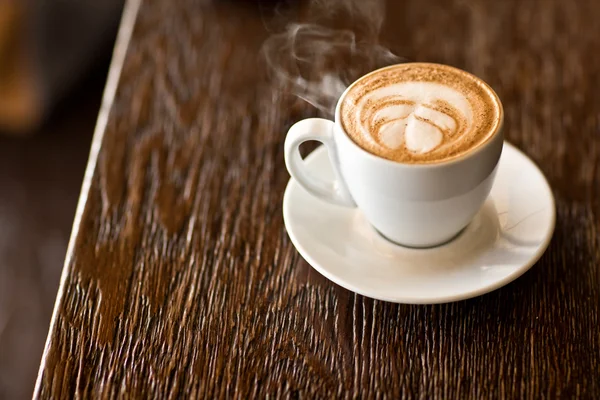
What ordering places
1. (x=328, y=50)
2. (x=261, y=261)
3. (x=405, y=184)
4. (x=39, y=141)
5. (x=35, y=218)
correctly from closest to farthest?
(x=405, y=184) → (x=261, y=261) → (x=328, y=50) → (x=35, y=218) → (x=39, y=141)

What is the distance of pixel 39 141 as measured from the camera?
1.87 meters

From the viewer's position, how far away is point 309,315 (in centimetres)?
69

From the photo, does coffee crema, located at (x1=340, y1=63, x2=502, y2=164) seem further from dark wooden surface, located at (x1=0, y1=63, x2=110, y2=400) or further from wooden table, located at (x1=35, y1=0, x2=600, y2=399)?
dark wooden surface, located at (x1=0, y1=63, x2=110, y2=400)

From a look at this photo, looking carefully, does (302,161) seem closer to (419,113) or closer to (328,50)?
(419,113)

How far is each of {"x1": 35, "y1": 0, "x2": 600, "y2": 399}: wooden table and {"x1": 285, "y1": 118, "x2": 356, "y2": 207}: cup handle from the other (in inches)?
3.1

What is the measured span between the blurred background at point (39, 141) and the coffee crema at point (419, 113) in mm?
1021

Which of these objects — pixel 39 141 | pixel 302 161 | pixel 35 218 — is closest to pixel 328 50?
pixel 302 161

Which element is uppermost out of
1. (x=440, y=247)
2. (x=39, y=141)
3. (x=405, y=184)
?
(x=39, y=141)

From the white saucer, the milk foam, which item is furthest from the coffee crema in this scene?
the white saucer

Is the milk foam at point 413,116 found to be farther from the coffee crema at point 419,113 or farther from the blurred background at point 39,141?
the blurred background at point 39,141

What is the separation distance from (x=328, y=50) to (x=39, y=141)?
1127mm

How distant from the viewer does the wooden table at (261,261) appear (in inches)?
25.0

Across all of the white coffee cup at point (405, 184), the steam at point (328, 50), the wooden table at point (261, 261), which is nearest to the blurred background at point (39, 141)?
the wooden table at point (261, 261)

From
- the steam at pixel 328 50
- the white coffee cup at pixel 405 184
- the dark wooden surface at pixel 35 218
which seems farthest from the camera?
the dark wooden surface at pixel 35 218
